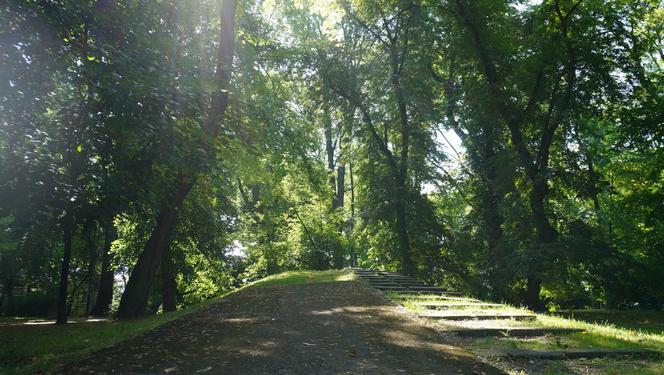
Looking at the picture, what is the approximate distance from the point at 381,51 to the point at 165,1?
12601mm

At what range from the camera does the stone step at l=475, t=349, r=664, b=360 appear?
228 inches

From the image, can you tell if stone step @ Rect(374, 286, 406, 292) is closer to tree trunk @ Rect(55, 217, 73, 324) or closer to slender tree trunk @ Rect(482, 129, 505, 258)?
tree trunk @ Rect(55, 217, 73, 324)

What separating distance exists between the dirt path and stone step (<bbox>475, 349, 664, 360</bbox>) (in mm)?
389

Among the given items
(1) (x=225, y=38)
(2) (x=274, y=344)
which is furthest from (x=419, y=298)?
(1) (x=225, y=38)

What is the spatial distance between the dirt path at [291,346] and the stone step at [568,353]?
389 mm

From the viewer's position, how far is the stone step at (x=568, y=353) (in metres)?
5.80

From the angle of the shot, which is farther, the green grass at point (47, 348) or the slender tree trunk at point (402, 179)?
the slender tree trunk at point (402, 179)

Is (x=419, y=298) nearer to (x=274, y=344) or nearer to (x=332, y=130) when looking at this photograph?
(x=274, y=344)

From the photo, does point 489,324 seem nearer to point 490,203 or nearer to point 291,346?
point 291,346

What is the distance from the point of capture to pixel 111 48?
6.88m

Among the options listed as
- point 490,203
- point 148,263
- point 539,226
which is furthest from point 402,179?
point 148,263

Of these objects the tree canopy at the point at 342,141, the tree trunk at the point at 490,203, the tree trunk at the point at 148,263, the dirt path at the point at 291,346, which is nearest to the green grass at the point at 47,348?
the dirt path at the point at 291,346

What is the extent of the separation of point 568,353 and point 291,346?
3666 millimetres

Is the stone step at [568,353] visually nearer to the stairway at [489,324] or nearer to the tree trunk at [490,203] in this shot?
the stairway at [489,324]
